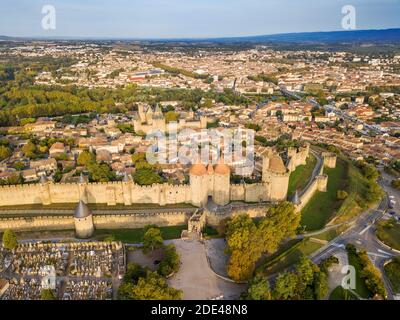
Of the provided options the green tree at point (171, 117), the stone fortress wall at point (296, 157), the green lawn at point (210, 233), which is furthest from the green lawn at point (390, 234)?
the green tree at point (171, 117)

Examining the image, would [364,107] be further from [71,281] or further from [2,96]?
[2,96]

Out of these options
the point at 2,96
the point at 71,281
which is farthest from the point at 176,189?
the point at 2,96

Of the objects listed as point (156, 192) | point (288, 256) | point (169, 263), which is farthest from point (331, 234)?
point (156, 192)

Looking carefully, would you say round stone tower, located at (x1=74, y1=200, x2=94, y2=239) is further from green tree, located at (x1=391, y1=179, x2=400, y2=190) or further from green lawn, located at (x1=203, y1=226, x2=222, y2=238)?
green tree, located at (x1=391, y1=179, x2=400, y2=190)

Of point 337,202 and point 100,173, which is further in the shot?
point 100,173

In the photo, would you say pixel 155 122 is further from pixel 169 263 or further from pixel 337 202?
pixel 169 263

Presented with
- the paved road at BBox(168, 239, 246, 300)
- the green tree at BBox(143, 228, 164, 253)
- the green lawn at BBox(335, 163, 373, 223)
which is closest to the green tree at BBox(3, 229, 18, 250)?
the green tree at BBox(143, 228, 164, 253)
